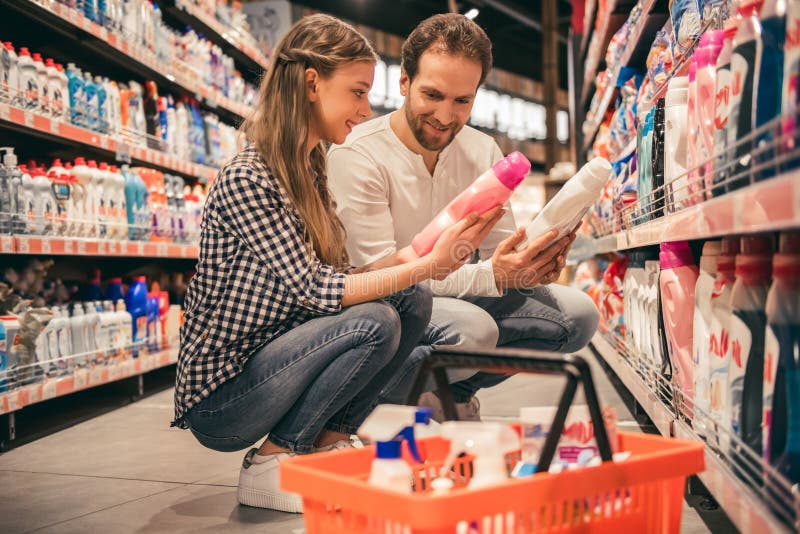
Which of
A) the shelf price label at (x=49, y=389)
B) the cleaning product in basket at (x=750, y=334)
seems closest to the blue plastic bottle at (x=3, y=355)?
the shelf price label at (x=49, y=389)

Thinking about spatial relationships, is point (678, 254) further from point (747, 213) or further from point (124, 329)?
point (124, 329)

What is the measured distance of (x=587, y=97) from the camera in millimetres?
5766

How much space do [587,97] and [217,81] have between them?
2.73 metres

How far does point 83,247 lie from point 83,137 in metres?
0.45

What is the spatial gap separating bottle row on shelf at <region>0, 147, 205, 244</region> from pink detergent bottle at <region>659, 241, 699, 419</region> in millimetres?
2014

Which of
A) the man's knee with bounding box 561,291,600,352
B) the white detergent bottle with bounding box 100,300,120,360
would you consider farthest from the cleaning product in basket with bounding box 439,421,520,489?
the white detergent bottle with bounding box 100,300,120,360

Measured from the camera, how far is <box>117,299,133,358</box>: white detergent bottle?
3.34 metres

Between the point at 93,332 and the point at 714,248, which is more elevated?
the point at 714,248

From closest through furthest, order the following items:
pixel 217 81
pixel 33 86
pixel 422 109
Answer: pixel 422 109 → pixel 33 86 → pixel 217 81

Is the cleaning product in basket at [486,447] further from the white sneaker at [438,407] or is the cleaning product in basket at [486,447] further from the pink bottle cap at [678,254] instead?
the white sneaker at [438,407]

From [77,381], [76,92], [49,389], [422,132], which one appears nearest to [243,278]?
[422,132]

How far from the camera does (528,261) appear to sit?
188 cm

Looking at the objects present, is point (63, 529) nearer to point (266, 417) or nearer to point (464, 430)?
point (266, 417)

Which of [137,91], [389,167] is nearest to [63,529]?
[389,167]
